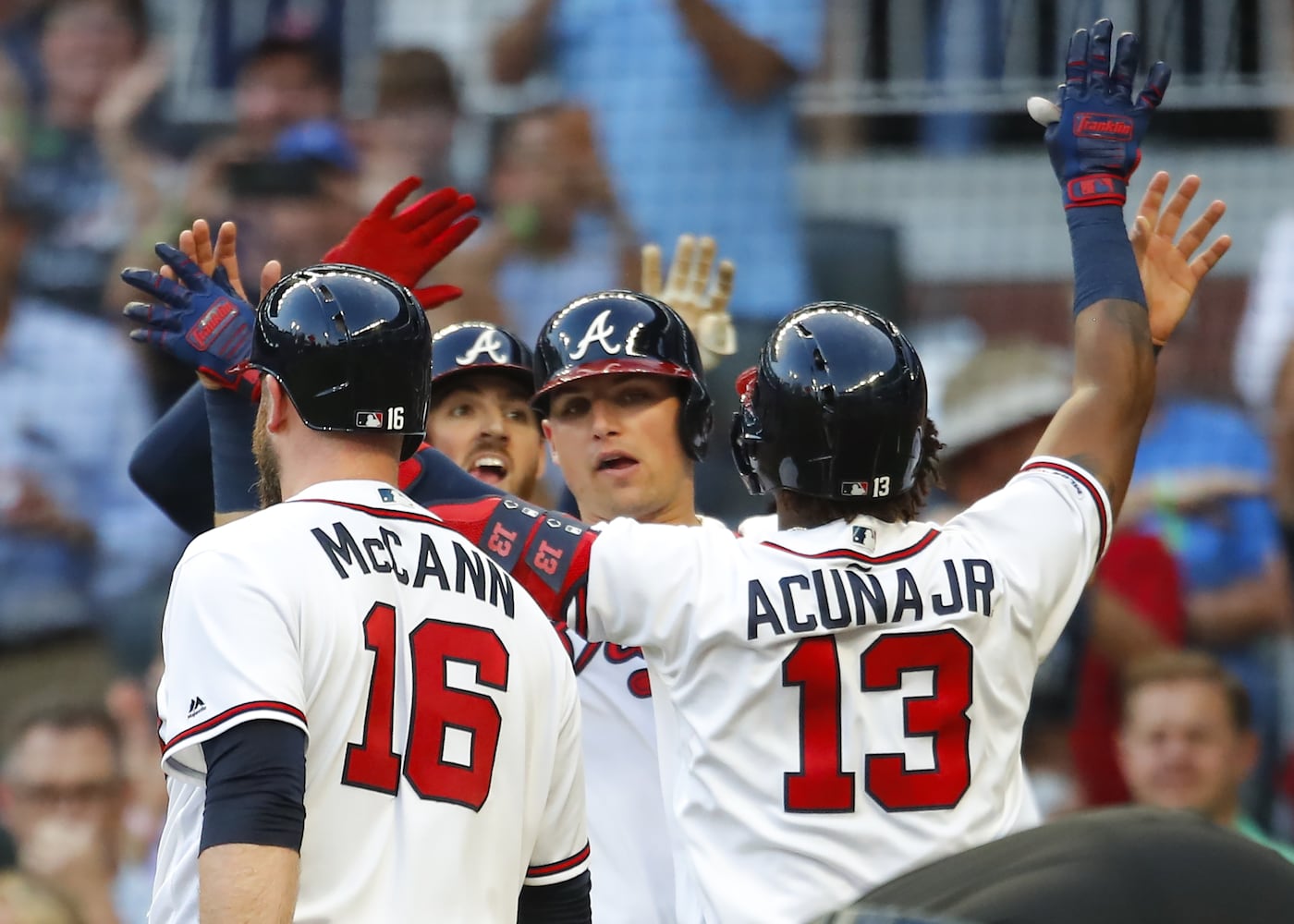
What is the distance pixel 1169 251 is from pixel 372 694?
6.21 ft

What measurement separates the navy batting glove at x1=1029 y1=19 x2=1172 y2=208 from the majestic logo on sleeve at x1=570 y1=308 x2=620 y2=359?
3.30ft

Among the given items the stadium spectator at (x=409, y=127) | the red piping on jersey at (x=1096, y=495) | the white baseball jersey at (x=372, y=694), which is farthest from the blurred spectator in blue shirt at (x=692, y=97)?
the white baseball jersey at (x=372, y=694)

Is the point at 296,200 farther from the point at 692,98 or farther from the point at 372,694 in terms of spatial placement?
the point at 372,694

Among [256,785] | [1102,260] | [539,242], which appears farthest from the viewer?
[539,242]

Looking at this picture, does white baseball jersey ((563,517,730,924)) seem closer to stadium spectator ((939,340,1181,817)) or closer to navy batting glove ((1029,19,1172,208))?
navy batting glove ((1029,19,1172,208))

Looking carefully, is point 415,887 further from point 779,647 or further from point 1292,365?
point 1292,365

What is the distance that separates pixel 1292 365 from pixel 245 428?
5.00 meters

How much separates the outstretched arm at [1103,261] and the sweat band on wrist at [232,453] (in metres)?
1.52

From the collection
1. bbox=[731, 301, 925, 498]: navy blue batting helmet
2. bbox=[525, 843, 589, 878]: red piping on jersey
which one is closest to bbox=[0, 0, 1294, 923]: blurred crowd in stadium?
bbox=[731, 301, 925, 498]: navy blue batting helmet

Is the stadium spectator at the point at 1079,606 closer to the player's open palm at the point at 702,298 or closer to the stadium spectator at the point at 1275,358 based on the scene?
the stadium spectator at the point at 1275,358

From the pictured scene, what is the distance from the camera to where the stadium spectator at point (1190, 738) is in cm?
614

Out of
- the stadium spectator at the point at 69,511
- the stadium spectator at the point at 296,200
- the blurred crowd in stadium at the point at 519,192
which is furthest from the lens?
the stadium spectator at the point at 296,200

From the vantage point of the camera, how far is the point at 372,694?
264 centimetres

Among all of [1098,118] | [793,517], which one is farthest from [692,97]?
[793,517]
